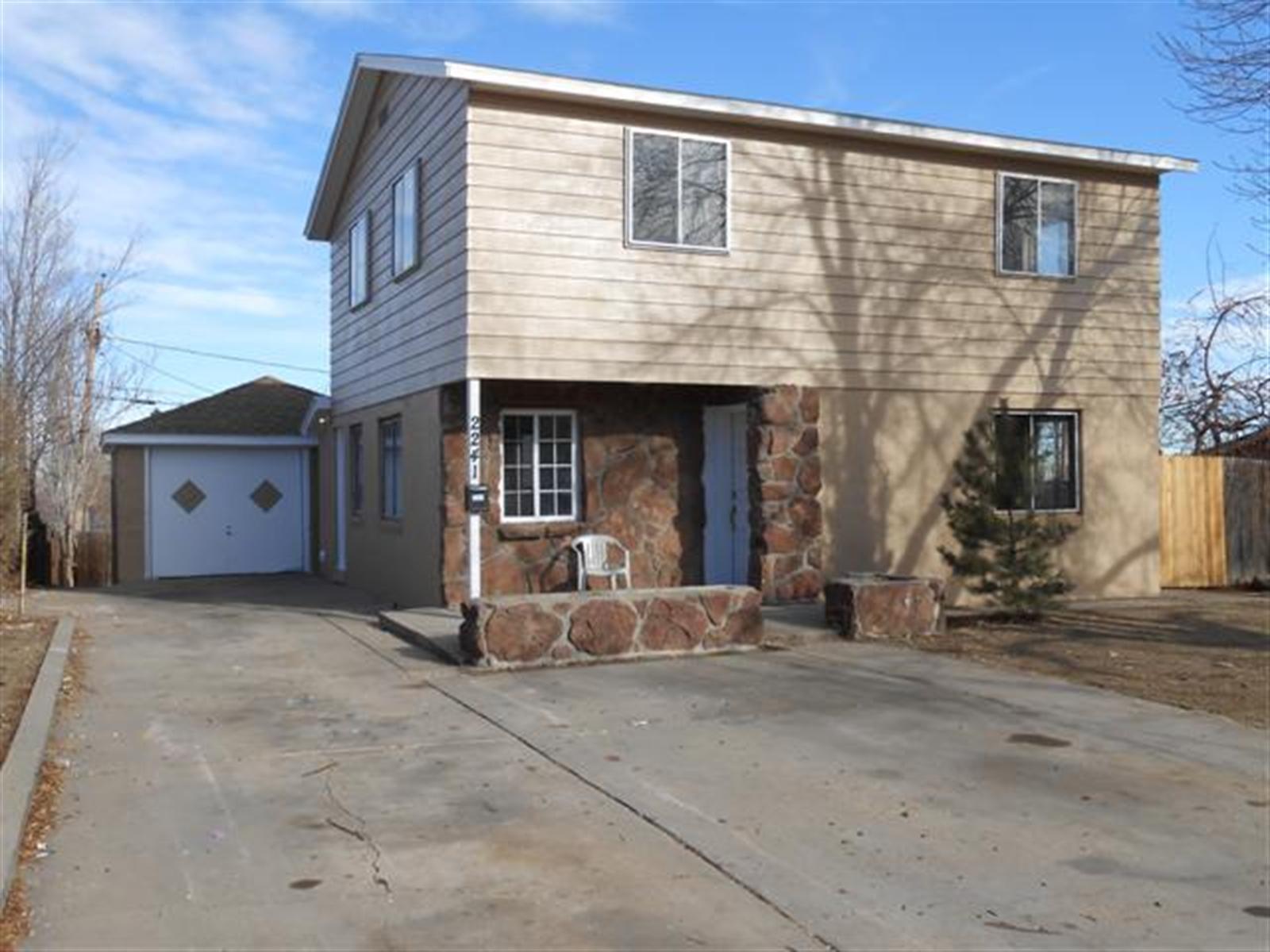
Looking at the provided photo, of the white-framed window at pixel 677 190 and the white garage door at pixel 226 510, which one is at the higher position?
the white-framed window at pixel 677 190

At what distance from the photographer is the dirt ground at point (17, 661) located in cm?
789

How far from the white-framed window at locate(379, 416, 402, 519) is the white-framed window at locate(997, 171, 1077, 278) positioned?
819cm

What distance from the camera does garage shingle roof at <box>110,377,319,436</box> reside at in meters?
22.1

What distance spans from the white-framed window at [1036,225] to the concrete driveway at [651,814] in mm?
7180

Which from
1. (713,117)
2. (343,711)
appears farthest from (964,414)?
(343,711)

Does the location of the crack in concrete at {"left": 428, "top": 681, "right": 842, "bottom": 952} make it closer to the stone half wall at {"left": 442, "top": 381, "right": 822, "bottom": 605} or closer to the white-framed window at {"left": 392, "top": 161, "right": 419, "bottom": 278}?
the stone half wall at {"left": 442, "top": 381, "right": 822, "bottom": 605}

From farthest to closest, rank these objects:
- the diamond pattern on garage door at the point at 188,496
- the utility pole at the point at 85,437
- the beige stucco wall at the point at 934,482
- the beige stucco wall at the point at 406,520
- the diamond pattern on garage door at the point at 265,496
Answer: the utility pole at the point at 85,437 → the diamond pattern on garage door at the point at 265,496 → the diamond pattern on garage door at the point at 188,496 → the beige stucco wall at the point at 934,482 → the beige stucco wall at the point at 406,520

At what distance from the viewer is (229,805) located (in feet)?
20.4

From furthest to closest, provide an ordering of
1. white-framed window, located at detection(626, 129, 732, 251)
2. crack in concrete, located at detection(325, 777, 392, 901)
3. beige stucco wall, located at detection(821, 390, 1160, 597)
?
beige stucco wall, located at detection(821, 390, 1160, 597) → white-framed window, located at detection(626, 129, 732, 251) → crack in concrete, located at detection(325, 777, 392, 901)

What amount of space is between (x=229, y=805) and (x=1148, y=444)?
45.4 feet

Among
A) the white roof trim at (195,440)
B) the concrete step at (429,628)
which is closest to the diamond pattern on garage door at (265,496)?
the white roof trim at (195,440)

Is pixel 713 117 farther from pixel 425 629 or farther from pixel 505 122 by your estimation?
pixel 425 629

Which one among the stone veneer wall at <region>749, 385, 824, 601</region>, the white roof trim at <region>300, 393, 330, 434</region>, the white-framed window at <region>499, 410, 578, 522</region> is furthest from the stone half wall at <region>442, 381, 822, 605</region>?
the white roof trim at <region>300, 393, 330, 434</region>

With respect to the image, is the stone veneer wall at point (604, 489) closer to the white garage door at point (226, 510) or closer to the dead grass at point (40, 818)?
the dead grass at point (40, 818)
